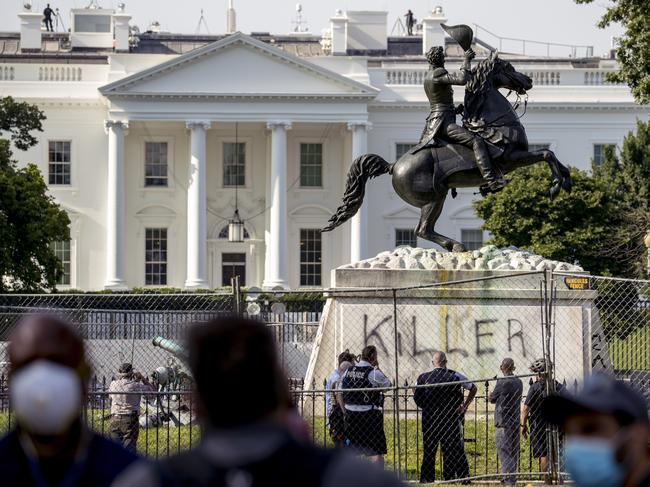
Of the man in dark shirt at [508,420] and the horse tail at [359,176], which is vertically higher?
the horse tail at [359,176]

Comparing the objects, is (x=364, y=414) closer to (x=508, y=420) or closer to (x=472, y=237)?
(x=508, y=420)

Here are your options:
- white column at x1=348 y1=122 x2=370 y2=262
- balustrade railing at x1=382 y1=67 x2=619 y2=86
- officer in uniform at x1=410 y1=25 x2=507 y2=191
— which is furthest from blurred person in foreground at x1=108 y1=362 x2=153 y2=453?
balustrade railing at x1=382 y1=67 x2=619 y2=86

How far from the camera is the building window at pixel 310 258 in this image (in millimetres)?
63438

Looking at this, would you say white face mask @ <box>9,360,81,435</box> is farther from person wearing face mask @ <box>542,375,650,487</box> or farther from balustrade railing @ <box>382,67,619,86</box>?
balustrade railing @ <box>382,67,619,86</box>

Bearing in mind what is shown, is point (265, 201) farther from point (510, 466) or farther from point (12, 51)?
point (510, 466)

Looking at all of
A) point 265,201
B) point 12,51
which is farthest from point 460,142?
point 12,51

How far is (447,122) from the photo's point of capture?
16.8 metres

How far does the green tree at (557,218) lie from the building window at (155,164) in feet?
57.9

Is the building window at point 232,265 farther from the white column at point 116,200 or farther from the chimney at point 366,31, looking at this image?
the chimney at point 366,31

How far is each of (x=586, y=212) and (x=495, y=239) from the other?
3.23m

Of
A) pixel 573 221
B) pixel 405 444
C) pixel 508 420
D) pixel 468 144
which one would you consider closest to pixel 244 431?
pixel 405 444

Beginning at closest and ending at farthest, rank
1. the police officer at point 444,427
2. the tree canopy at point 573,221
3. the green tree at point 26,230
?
1. the police officer at point 444,427
2. the green tree at point 26,230
3. the tree canopy at point 573,221

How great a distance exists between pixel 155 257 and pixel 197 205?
3.37 m

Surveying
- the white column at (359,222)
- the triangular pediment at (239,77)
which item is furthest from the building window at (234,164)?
→ the white column at (359,222)
